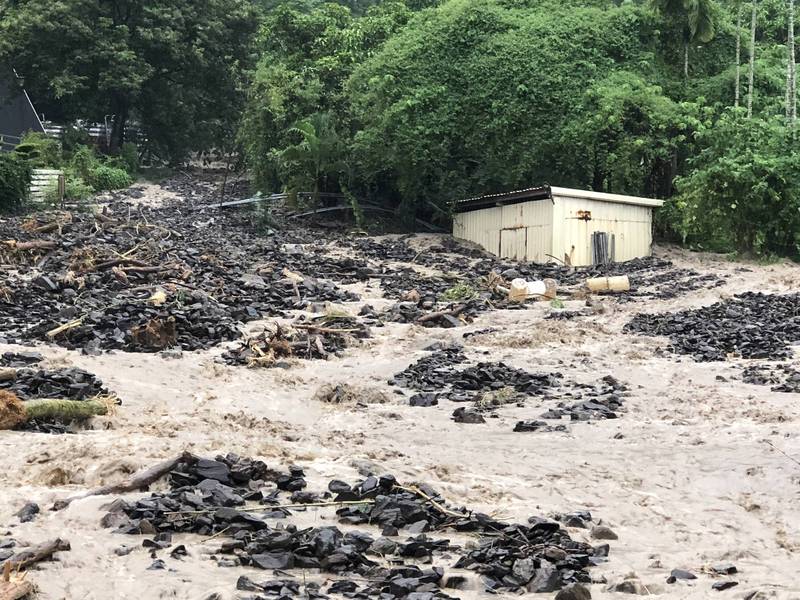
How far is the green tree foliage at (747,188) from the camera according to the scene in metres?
22.2

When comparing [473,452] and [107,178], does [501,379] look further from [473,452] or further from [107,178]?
[107,178]

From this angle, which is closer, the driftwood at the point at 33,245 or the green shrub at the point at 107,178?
the driftwood at the point at 33,245

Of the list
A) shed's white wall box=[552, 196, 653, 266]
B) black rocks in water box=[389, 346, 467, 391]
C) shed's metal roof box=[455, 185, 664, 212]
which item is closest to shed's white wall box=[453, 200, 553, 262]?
shed's metal roof box=[455, 185, 664, 212]

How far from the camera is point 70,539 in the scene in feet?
16.8

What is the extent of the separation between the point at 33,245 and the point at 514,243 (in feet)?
40.3

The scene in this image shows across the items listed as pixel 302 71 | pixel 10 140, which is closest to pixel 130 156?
pixel 10 140

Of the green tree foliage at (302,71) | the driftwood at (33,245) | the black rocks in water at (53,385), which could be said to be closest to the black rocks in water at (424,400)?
the black rocks in water at (53,385)

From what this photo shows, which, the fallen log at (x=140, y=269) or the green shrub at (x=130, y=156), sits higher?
the green shrub at (x=130, y=156)

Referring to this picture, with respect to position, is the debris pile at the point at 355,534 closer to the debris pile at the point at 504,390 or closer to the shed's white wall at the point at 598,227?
the debris pile at the point at 504,390

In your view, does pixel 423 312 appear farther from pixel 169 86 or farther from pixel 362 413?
pixel 169 86

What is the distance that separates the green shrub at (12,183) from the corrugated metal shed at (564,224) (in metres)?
12.8

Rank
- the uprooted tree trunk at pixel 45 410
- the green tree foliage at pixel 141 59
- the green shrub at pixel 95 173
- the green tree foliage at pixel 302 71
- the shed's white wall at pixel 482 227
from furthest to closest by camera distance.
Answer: the green tree foliage at pixel 141 59 < the green shrub at pixel 95 173 < the green tree foliage at pixel 302 71 < the shed's white wall at pixel 482 227 < the uprooted tree trunk at pixel 45 410

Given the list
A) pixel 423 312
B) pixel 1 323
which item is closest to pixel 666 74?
pixel 423 312

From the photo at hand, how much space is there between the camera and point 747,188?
22484mm
